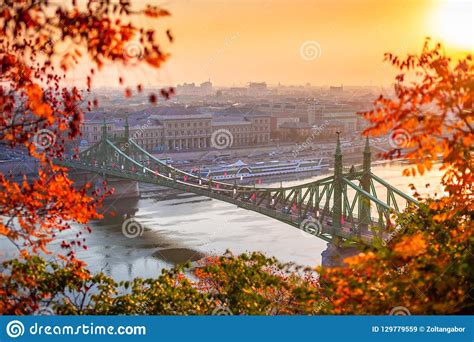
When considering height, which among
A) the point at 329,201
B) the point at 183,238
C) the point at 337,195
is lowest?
the point at 183,238

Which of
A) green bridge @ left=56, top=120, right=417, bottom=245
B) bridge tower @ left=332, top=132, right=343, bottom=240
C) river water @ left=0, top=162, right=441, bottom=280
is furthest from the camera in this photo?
river water @ left=0, top=162, right=441, bottom=280

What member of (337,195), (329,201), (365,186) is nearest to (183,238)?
(329,201)

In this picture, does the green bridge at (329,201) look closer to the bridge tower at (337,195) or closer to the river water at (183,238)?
the bridge tower at (337,195)

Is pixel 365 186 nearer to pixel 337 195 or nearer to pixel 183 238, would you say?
pixel 337 195

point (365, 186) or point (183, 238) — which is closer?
point (365, 186)

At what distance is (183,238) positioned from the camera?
9.72 m

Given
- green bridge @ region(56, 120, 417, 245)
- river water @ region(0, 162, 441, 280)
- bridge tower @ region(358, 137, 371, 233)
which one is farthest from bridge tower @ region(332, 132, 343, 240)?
river water @ region(0, 162, 441, 280)

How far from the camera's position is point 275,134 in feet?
73.3

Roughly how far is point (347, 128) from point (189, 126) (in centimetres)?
516

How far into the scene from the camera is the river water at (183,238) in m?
8.16

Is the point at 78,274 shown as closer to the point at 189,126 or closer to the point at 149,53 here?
the point at 149,53

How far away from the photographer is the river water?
8.16 m

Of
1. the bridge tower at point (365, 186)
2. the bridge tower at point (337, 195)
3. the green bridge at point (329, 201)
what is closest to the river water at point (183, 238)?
the green bridge at point (329, 201)

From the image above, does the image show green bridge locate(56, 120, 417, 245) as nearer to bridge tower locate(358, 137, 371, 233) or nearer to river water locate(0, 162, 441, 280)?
bridge tower locate(358, 137, 371, 233)
